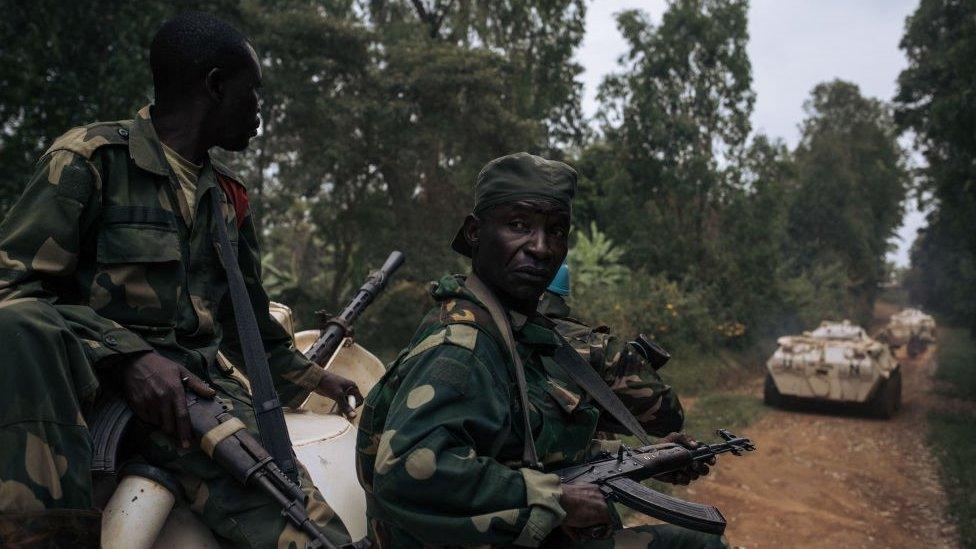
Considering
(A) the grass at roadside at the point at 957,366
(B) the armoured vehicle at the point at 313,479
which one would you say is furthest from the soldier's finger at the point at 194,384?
(A) the grass at roadside at the point at 957,366

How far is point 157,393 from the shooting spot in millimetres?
1974

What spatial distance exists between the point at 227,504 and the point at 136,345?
0.48 m

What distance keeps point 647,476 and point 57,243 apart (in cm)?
172

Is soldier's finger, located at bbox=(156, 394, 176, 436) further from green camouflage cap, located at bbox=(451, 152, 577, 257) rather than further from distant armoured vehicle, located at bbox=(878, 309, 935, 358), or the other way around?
distant armoured vehicle, located at bbox=(878, 309, 935, 358)

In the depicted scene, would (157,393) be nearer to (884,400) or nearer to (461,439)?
(461,439)

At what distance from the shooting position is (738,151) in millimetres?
18734

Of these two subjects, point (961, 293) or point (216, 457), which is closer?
point (216, 457)

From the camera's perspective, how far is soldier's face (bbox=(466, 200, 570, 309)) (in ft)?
7.50

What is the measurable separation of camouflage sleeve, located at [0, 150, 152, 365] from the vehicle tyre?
36.8 feet

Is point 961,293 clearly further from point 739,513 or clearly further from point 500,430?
point 500,430

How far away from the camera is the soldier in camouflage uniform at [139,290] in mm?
1757

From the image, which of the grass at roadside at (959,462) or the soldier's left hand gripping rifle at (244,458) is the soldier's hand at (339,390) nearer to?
the soldier's left hand gripping rifle at (244,458)

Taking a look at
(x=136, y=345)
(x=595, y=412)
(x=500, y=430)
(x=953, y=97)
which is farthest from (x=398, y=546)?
(x=953, y=97)

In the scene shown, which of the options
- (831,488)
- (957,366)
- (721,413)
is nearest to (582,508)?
(831,488)
